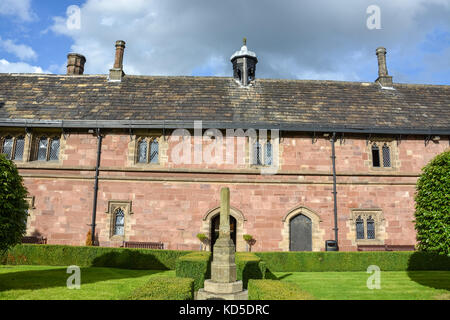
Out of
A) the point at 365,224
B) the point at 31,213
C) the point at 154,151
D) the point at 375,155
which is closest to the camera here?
the point at 31,213

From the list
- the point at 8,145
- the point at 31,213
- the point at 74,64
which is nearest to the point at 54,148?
the point at 8,145

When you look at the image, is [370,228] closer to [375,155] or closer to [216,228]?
[375,155]

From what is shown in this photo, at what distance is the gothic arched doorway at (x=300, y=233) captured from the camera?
15.4 metres

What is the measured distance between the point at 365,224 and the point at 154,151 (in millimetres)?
11286

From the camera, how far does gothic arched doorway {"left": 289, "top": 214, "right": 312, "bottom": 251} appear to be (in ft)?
50.6

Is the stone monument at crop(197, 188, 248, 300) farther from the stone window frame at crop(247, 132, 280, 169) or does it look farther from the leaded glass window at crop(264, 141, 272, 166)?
the leaded glass window at crop(264, 141, 272, 166)

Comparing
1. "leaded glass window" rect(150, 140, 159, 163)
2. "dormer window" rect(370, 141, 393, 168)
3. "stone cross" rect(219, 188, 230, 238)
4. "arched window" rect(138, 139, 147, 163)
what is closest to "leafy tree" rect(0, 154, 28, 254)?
"stone cross" rect(219, 188, 230, 238)

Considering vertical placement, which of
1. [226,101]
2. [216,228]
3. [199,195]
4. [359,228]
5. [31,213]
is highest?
[226,101]

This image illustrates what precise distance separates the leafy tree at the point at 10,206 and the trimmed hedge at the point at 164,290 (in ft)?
14.7

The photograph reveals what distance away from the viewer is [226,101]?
58.6 feet

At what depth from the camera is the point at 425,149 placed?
16578 millimetres

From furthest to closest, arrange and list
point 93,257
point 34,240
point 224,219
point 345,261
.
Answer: point 34,240 → point 345,261 → point 93,257 → point 224,219
